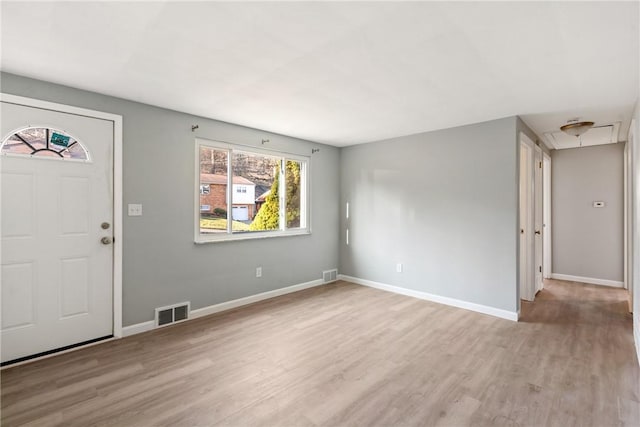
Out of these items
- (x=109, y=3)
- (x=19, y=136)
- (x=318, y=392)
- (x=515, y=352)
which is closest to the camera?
(x=109, y=3)

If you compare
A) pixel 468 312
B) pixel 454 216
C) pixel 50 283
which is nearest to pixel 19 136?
pixel 50 283

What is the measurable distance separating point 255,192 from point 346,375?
2.79 metres

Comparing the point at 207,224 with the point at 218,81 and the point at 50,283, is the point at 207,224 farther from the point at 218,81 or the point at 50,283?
the point at 218,81

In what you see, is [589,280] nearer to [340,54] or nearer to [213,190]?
[340,54]

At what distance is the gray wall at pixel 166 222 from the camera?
312cm

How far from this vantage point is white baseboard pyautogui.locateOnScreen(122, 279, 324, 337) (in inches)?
125

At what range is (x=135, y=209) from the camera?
10.5 feet

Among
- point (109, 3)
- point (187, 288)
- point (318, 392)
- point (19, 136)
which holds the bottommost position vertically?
point (318, 392)

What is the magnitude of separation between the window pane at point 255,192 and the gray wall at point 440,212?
56.3 inches

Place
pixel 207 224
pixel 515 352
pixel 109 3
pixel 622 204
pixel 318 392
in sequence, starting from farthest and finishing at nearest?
pixel 622 204 < pixel 207 224 < pixel 515 352 < pixel 318 392 < pixel 109 3

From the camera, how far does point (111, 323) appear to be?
10.00ft

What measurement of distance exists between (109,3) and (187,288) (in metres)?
2.81

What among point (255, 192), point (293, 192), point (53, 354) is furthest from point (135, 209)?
point (293, 192)

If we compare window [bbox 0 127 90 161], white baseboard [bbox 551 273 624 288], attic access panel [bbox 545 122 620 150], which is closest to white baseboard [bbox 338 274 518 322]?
attic access panel [bbox 545 122 620 150]
